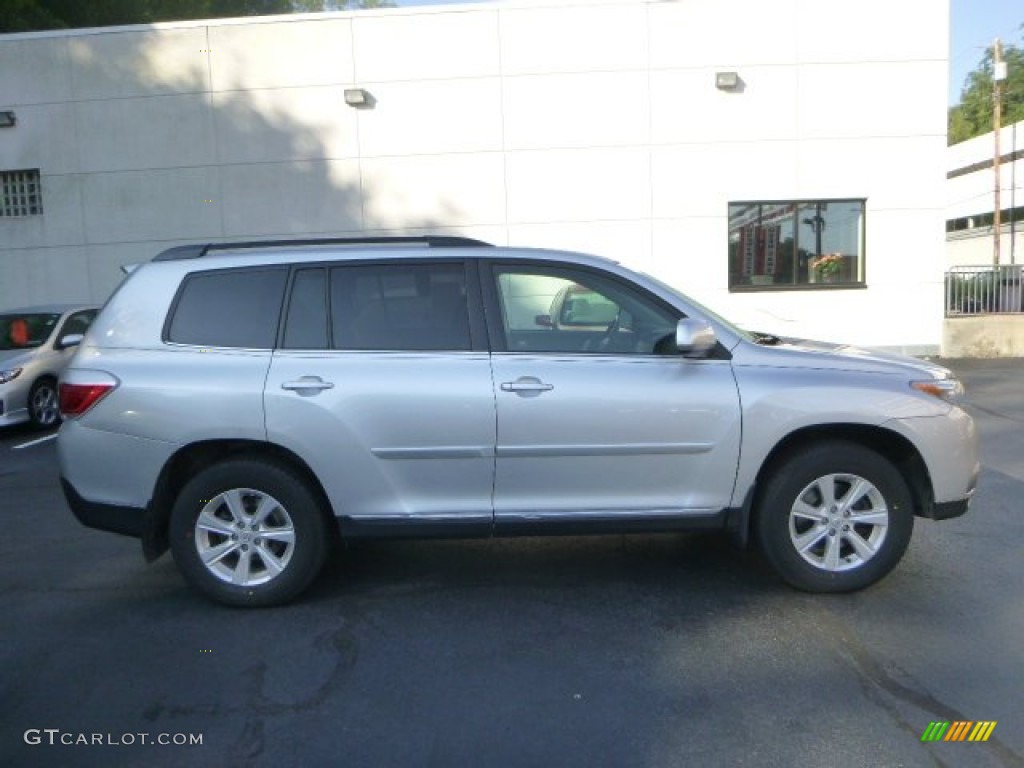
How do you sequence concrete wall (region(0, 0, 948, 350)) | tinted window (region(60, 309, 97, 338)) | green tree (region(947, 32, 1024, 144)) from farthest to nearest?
green tree (region(947, 32, 1024, 144)), concrete wall (region(0, 0, 948, 350)), tinted window (region(60, 309, 97, 338))

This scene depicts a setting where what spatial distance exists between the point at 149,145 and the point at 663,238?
29.6 feet

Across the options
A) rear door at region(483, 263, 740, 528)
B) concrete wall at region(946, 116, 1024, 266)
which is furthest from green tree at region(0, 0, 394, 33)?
concrete wall at region(946, 116, 1024, 266)

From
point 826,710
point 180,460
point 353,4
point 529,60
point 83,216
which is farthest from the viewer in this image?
point 353,4

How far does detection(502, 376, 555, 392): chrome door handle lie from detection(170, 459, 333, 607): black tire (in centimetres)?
116

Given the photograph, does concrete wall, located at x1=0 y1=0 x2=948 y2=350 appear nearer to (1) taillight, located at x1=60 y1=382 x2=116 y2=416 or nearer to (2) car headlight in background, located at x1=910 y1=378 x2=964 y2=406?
(2) car headlight in background, located at x1=910 y1=378 x2=964 y2=406

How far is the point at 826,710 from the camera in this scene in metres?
3.54

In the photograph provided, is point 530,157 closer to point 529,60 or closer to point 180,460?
point 529,60

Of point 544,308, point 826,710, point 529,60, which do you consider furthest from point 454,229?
point 826,710

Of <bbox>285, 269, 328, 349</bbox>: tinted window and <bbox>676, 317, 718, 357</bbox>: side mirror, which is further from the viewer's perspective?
<bbox>285, 269, 328, 349</bbox>: tinted window

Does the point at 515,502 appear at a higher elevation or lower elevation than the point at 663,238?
lower

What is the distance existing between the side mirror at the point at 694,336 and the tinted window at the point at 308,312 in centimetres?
180

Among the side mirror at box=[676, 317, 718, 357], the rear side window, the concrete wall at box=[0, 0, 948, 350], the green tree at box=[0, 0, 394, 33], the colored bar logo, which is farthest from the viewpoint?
the green tree at box=[0, 0, 394, 33]

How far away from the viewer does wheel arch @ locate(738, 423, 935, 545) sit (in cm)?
461

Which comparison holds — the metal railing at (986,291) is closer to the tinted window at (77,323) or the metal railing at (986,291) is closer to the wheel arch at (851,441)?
the wheel arch at (851,441)
